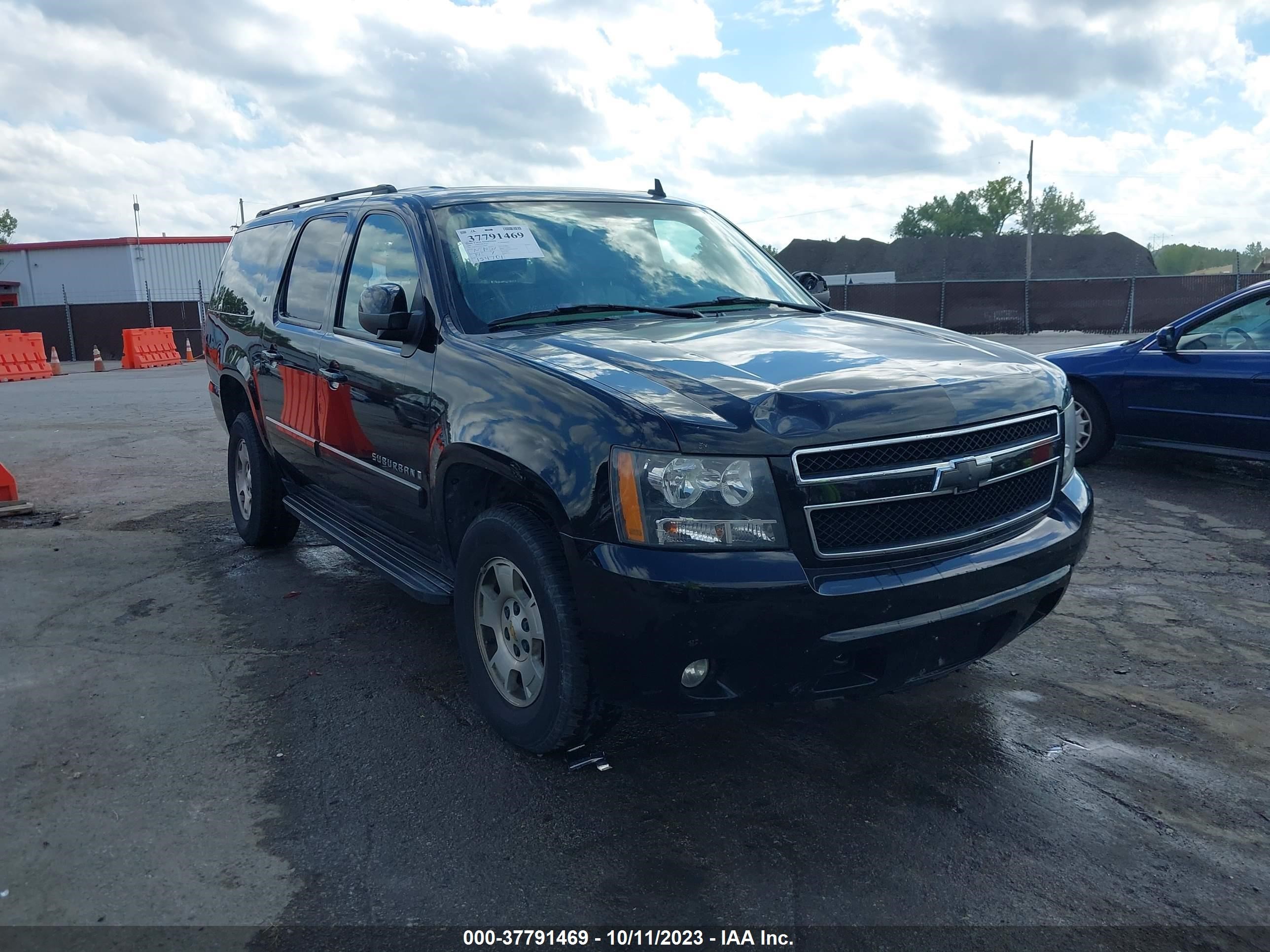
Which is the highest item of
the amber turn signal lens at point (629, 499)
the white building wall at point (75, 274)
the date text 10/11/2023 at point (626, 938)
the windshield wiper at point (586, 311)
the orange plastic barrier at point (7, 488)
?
the white building wall at point (75, 274)

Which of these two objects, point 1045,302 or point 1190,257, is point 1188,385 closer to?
point 1045,302

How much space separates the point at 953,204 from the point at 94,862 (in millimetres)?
105329

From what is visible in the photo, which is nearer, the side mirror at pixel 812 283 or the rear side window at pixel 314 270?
the rear side window at pixel 314 270

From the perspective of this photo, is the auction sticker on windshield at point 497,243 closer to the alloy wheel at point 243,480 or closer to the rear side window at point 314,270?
the rear side window at point 314,270

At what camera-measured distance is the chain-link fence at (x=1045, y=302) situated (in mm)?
28906

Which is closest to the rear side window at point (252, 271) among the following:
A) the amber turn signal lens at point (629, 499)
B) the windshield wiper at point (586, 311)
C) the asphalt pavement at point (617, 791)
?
the asphalt pavement at point (617, 791)

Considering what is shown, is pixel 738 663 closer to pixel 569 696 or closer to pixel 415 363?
pixel 569 696

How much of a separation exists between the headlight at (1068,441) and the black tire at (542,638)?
1807 mm

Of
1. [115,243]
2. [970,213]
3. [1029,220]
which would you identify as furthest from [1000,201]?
[115,243]

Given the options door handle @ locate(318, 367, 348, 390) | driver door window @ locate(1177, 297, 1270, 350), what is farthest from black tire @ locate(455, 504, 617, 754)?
driver door window @ locate(1177, 297, 1270, 350)

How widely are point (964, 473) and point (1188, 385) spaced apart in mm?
5516

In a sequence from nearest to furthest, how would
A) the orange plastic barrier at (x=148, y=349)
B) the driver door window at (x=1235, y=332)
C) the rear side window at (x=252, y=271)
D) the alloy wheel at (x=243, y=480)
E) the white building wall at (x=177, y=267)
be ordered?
the rear side window at (x=252, y=271)
the alloy wheel at (x=243, y=480)
the driver door window at (x=1235, y=332)
the orange plastic barrier at (x=148, y=349)
the white building wall at (x=177, y=267)

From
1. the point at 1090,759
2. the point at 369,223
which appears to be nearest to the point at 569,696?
the point at 1090,759

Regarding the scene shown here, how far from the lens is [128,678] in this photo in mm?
4371
